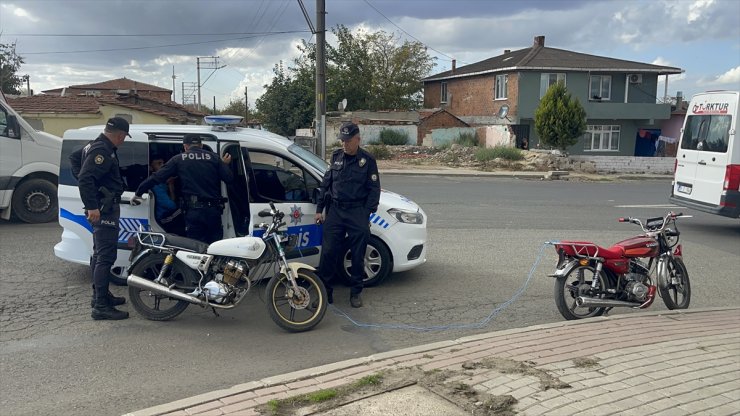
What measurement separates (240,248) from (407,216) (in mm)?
2298

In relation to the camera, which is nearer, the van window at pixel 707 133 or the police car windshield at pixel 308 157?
the police car windshield at pixel 308 157

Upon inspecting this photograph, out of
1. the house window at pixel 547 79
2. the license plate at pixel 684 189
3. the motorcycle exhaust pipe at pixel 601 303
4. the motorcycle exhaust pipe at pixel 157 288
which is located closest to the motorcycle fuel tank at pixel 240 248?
the motorcycle exhaust pipe at pixel 157 288

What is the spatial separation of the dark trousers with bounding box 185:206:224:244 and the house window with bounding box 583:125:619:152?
130ft

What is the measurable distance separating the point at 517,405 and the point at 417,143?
124 ft

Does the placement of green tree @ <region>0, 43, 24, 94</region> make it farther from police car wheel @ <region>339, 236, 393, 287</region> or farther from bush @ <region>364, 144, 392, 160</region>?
police car wheel @ <region>339, 236, 393, 287</region>

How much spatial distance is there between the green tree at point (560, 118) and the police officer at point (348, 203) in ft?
83.4

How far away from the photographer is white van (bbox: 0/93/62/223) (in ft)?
35.6

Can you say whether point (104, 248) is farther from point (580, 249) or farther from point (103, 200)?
point (580, 249)

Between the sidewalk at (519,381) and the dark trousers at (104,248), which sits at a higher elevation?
the dark trousers at (104,248)

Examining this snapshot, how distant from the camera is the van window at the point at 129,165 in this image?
681cm

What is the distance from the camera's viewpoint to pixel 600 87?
4175 cm

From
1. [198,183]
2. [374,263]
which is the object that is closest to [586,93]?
[374,263]

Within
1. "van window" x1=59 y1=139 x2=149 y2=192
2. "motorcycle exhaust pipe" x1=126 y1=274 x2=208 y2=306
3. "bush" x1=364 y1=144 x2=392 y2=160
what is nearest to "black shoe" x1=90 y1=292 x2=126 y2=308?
"motorcycle exhaust pipe" x1=126 y1=274 x2=208 y2=306

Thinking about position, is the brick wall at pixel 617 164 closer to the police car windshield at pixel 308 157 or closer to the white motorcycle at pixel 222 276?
the police car windshield at pixel 308 157
